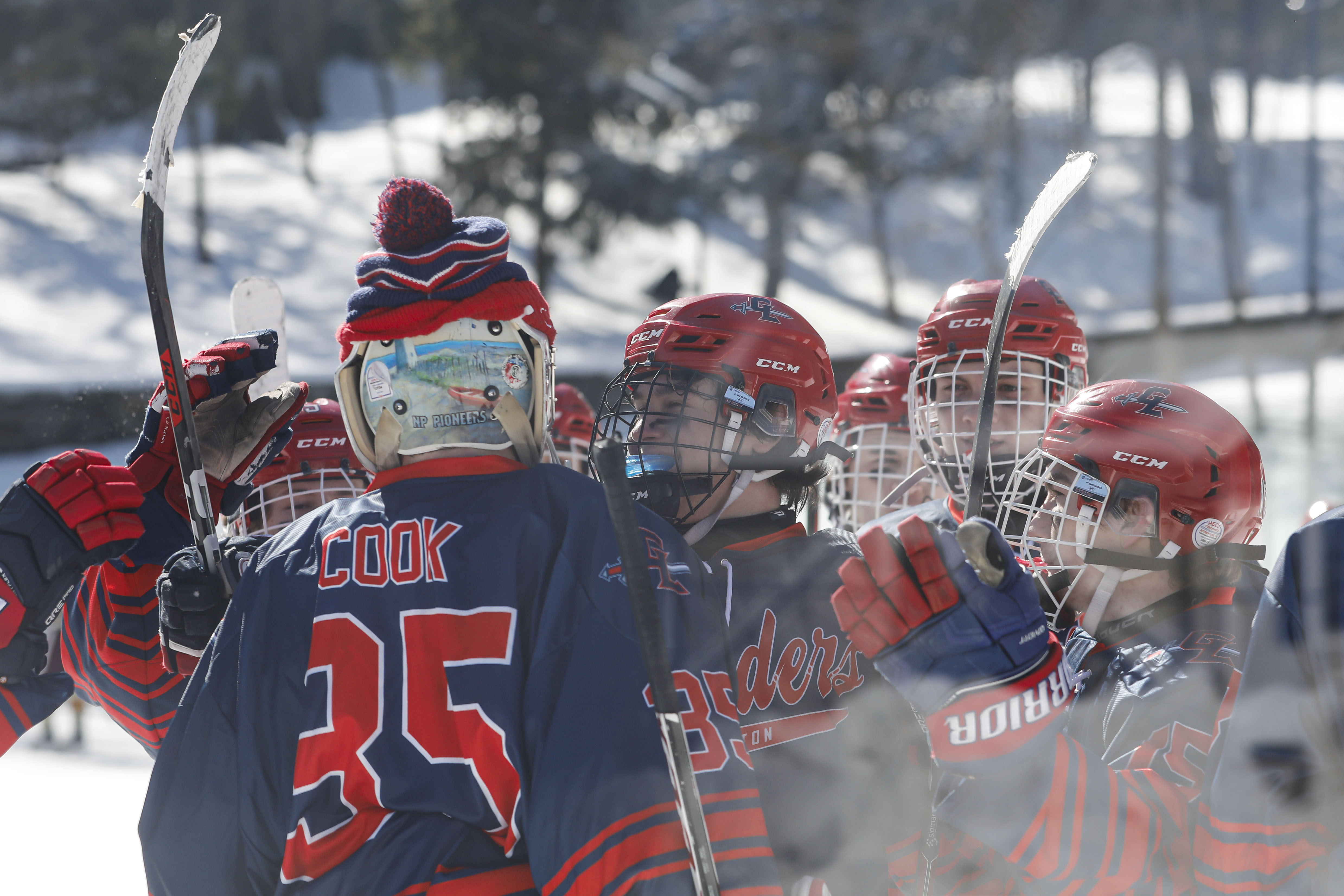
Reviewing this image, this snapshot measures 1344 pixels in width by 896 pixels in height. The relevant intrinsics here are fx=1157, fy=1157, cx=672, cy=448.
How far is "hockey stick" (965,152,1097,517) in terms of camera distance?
1.80 m

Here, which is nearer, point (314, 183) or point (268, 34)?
point (314, 183)

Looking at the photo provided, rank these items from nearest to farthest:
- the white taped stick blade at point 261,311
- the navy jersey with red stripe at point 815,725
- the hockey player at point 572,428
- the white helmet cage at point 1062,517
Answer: the navy jersey with red stripe at point 815,725 < the white helmet cage at point 1062,517 < the white taped stick blade at point 261,311 < the hockey player at point 572,428

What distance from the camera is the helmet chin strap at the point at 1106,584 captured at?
198 cm

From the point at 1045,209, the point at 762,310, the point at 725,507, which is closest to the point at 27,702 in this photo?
the point at 725,507

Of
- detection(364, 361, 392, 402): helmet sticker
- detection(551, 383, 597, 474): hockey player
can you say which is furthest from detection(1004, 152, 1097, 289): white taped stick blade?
detection(551, 383, 597, 474): hockey player

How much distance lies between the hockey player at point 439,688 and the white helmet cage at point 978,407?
1.37 meters

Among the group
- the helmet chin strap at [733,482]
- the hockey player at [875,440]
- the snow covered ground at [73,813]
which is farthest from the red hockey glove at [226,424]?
the snow covered ground at [73,813]

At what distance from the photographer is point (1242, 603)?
1.95m

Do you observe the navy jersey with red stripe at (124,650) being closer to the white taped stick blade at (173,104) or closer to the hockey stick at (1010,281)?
the white taped stick blade at (173,104)

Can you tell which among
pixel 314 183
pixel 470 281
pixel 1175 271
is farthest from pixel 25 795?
pixel 1175 271

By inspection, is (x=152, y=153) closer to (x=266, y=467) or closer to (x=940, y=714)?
(x=266, y=467)

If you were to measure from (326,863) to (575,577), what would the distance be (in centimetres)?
47

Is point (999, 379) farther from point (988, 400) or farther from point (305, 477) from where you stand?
point (305, 477)

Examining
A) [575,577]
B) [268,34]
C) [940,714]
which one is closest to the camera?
[940,714]
